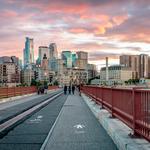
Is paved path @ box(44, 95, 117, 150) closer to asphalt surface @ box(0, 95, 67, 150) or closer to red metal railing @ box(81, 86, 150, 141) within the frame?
asphalt surface @ box(0, 95, 67, 150)

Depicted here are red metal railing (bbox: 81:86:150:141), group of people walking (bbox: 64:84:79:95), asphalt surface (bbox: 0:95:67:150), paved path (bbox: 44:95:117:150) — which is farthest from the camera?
group of people walking (bbox: 64:84:79:95)

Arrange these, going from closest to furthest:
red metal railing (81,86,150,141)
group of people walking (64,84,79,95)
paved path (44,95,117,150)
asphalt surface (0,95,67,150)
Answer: red metal railing (81,86,150,141)
paved path (44,95,117,150)
asphalt surface (0,95,67,150)
group of people walking (64,84,79,95)

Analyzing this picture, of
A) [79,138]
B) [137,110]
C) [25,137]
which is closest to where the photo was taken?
[137,110]

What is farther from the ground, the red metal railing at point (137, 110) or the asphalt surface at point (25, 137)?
the red metal railing at point (137, 110)

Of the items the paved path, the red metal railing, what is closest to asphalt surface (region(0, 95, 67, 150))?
the paved path

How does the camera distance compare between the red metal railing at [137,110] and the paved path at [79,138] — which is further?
the paved path at [79,138]

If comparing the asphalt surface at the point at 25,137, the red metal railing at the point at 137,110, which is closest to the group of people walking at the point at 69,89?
the asphalt surface at the point at 25,137

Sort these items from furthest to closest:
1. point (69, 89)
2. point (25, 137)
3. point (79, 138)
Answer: point (69, 89) → point (25, 137) → point (79, 138)

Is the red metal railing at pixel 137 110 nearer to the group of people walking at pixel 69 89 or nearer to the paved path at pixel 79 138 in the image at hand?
the paved path at pixel 79 138

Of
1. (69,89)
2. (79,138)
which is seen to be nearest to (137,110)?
(79,138)

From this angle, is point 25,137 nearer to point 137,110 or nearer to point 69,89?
point 137,110

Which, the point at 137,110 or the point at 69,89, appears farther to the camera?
the point at 69,89

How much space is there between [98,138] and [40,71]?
18545 centimetres

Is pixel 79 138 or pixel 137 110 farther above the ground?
pixel 137 110
